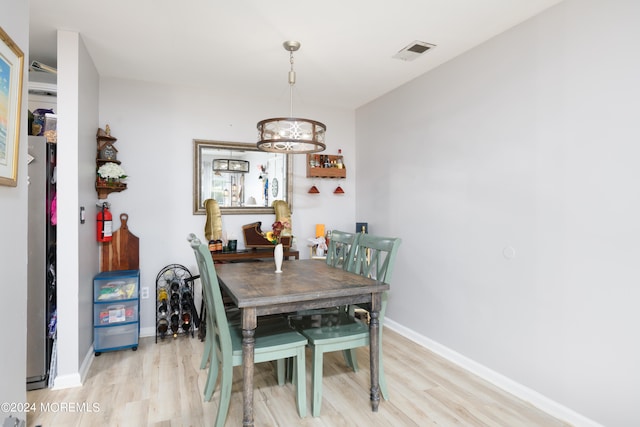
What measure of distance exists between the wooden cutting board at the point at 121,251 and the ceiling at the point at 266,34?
1500mm

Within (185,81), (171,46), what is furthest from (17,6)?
(185,81)

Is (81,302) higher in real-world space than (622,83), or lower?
lower

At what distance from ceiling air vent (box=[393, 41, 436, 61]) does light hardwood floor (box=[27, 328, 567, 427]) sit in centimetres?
255

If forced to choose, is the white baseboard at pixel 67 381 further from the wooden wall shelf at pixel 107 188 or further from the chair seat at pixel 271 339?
the wooden wall shelf at pixel 107 188

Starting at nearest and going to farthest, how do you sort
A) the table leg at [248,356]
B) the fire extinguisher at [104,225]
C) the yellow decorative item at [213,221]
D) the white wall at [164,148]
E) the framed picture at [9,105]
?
the framed picture at [9,105] → the table leg at [248,356] → the fire extinguisher at [104,225] → the white wall at [164,148] → the yellow decorative item at [213,221]

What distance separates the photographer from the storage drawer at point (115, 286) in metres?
2.98

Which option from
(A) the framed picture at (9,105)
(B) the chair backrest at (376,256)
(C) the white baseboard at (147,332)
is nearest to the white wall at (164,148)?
(C) the white baseboard at (147,332)

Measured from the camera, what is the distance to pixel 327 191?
14.3 feet

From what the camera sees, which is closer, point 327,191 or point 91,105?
point 91,105

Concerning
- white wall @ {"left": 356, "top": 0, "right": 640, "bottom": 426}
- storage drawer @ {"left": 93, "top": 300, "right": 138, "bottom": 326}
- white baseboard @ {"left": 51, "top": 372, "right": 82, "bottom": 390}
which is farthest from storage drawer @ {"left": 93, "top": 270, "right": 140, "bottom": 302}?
white wall @ {"left": 356, "top": 0, "right": 640, "bottom": 426}

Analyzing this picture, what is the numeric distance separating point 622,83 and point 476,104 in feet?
3.22

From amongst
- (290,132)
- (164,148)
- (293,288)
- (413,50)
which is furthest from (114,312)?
(413,50)

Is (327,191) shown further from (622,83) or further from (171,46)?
(622,83)

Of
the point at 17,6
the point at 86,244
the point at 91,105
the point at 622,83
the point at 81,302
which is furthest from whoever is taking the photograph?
the point at 91,105
